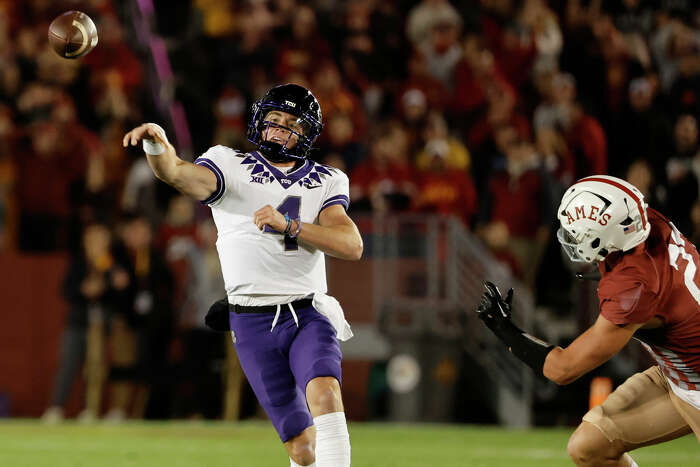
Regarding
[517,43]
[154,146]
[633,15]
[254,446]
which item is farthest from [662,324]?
[633,15]

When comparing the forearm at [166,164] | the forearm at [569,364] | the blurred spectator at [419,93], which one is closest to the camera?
the forearm at [569,364]

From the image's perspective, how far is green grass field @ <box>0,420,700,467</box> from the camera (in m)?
8.94

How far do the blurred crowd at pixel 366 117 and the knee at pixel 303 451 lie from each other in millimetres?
6851

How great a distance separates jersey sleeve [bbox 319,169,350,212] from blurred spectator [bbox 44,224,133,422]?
7120 millimetres

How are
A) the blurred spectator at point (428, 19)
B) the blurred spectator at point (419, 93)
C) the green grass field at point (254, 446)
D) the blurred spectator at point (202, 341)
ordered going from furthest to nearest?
the blurred spectator at point (428, 19) < the blurred spectator at point (419, 93) < the blurred spectator at point (202, 341) < the green grass field at point (254, 446)

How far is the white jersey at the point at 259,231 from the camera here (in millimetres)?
5805

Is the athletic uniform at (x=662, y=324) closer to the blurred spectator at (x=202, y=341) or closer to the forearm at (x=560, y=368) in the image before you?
the forearm at (x=560, y=368)

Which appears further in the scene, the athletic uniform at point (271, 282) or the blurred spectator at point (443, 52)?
the blurred spectator at point (443, 52)

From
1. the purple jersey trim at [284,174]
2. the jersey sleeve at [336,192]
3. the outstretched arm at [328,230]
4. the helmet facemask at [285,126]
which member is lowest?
the outstretched arm at [328,230]

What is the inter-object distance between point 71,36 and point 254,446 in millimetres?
4950

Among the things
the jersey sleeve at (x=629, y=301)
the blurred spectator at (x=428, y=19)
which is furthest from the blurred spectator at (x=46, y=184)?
the jersey sleeve at (x=629, y=301)

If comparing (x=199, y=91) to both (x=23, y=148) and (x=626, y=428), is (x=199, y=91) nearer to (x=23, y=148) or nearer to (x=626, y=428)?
(x=23, y=148)

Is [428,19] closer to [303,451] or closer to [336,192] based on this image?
[336,192]

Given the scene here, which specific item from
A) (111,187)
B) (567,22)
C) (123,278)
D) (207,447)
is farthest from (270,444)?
(567,22)
